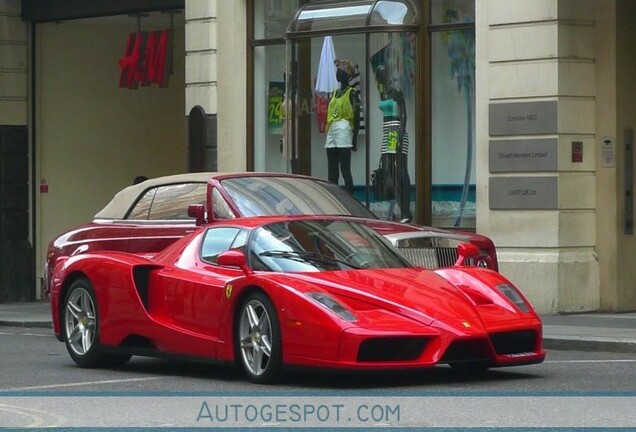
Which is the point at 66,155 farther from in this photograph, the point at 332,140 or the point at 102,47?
the point at 332,140

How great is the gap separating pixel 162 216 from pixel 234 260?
15.3 ft

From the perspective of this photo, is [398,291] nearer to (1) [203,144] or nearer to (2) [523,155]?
(2) [523,155]

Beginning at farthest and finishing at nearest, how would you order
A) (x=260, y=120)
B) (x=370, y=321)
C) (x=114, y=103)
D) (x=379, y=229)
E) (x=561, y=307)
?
1. (x=114, y=103)
2. (x=260, y=120)
3. (x=561, y=307)
4. (x=379, y=229)
5. (x=370, y=321)

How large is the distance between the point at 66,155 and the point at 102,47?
6.91 ft

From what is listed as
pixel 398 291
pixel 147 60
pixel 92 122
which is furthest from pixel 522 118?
pixel 92 122

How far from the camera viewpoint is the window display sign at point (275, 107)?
2242 cm

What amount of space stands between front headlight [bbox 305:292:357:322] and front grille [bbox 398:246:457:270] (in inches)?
141

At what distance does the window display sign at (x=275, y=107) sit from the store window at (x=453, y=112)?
9.39ft

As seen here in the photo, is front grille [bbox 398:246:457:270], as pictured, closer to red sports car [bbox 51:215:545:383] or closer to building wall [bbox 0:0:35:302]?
red sports car [bbox 51:215:545:383]

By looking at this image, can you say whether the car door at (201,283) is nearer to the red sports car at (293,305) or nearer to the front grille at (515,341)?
the red sports car at (293,305)

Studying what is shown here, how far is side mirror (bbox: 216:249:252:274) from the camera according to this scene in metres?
11.2

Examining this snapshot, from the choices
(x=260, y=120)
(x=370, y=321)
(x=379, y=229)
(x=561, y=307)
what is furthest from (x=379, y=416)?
(x=260, y=120)

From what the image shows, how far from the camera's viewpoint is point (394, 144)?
67.5ft

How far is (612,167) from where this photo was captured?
18.9m
